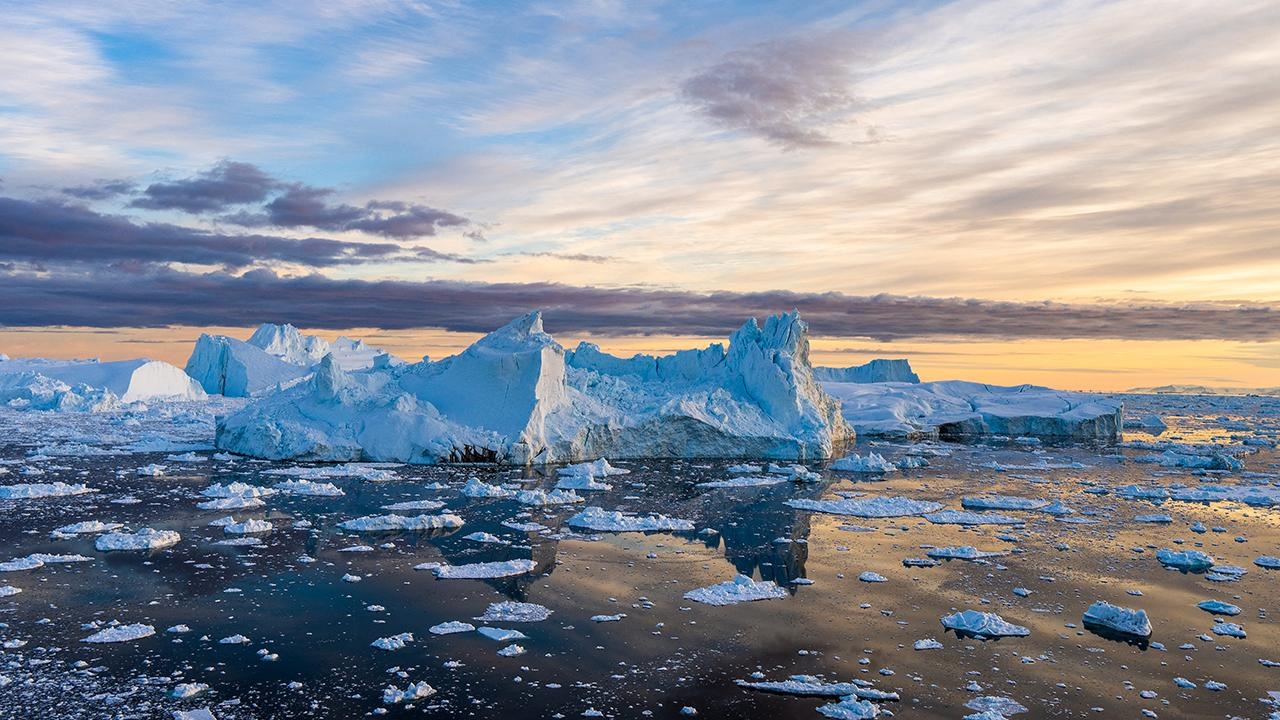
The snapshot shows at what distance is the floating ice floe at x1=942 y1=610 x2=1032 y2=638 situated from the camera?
877 centimetres

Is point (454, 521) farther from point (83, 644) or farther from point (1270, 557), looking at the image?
point (1270, 557)

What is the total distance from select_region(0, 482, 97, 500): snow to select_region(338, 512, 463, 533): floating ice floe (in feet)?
21.2

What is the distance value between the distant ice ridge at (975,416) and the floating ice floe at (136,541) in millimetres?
24580

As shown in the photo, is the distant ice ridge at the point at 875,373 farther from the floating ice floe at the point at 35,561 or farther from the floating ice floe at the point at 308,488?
the floating ice floe at the point at 35,561

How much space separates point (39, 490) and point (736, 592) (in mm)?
13822

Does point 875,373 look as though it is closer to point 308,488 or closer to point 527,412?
point 527,412

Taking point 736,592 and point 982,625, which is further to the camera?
point 736,592

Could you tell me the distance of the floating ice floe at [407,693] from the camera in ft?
22.5

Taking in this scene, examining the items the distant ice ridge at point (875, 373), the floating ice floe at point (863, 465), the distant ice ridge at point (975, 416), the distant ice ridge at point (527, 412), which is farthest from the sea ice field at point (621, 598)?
the distant ice ridge at point (875, 373)

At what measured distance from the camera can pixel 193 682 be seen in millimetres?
7145

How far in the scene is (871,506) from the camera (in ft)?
54.1

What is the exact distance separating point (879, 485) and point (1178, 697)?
495 inches

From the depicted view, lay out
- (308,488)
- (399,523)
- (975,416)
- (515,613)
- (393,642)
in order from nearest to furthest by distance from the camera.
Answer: (393,642), (515,613), (399,523), (308,488), (975,416)

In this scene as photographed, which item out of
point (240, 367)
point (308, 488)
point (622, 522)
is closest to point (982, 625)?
point (622, 522)
